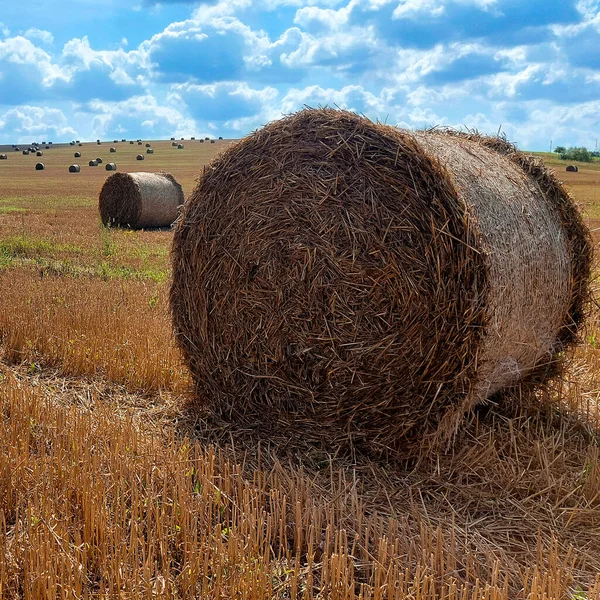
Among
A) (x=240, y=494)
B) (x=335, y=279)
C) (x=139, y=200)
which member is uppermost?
(x=139, y=200)

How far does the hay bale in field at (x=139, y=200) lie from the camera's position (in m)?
16.7

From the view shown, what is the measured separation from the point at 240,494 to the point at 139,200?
13.7 meters

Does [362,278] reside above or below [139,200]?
below

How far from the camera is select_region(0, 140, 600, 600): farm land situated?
3006 millimetres

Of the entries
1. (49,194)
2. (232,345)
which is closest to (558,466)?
(232,345)

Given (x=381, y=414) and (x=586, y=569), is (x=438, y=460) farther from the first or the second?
(x=586, y=569)

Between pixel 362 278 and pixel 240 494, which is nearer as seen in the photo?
pixel 240 494

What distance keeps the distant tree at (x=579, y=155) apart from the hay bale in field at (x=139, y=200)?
159 feet

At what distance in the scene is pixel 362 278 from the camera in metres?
4.59

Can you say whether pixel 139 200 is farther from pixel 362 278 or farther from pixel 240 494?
pixel 240 494

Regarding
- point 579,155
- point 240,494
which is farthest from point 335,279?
point 579,155

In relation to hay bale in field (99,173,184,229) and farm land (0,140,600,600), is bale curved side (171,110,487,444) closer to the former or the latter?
farm land (0,140,600,600)

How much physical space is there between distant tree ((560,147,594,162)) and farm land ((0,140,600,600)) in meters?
55.3

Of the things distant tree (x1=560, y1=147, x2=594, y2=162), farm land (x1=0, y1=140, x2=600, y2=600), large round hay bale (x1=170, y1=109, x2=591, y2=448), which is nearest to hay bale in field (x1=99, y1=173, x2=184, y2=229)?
farm land (x1=0, y1=140, x2=600, y2=600)
